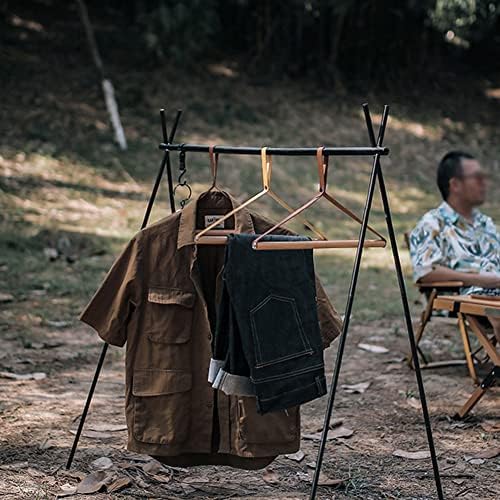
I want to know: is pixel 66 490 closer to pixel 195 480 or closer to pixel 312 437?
pixel 195 480

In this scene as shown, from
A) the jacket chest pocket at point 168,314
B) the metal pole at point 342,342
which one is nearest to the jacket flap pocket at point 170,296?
the jacket chest pocket at point 168,314

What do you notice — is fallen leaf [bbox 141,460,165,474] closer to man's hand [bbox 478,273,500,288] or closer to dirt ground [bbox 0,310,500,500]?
dirt ground [bbox 0,310,500,500]

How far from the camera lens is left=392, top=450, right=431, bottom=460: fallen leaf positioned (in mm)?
4082

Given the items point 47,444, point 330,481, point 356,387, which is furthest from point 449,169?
point 47,444

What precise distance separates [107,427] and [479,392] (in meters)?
1.94

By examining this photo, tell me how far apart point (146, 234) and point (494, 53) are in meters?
16.8

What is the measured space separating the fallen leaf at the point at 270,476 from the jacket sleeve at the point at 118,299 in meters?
0.95

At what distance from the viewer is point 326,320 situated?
11.3 ft

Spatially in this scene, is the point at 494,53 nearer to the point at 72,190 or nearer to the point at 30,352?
the point at 72,190

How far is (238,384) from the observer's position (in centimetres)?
314

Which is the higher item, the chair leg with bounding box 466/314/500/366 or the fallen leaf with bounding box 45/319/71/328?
the chair leg with bounding box 466/314/500/366

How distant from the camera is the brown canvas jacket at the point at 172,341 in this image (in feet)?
11.0

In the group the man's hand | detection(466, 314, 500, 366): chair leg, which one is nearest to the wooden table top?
detection(466, 314, 500, 366): chair leg

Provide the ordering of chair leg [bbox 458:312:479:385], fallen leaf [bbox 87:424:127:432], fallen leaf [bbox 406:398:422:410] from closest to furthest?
fallen leaf [bbox 87:424:127:432], fallen leaf [bbox 406:398:422:410], chair leg [bbox 458:312:479:385]
